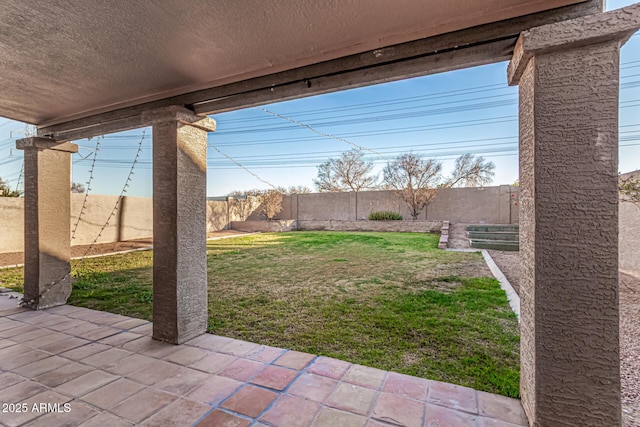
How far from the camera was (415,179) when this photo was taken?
1375 cm

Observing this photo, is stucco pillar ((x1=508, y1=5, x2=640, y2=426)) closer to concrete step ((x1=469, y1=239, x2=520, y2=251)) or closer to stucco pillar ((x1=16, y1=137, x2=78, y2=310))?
stucco pillar ((x1=16, y1=137, x2=78, y2=310))

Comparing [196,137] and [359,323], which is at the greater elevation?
[196,137]

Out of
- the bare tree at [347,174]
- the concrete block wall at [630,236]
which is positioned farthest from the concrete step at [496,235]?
the bare tree at [347,174]

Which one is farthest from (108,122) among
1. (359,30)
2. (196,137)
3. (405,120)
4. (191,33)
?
(405,120)

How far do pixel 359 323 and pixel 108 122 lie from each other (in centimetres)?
342

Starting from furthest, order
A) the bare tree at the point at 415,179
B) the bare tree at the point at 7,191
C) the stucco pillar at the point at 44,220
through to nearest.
Result: the bare tree at the point at 415,179
the bare tree at the point at 7,191
the stucco pillar at the point at 44,220

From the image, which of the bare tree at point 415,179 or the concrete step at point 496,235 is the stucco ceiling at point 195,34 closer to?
the concrete step at point 496,235

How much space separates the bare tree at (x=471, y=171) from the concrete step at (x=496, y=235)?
20.0 ft

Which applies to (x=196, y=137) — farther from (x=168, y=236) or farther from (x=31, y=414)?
(x=31, y=414)

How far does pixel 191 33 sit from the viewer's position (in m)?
1.70

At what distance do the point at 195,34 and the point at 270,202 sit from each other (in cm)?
1328

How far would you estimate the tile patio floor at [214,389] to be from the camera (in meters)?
1.58

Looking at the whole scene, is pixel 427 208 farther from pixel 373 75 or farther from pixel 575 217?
pixel 575 217

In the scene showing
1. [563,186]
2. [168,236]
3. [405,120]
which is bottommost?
[168,236]
